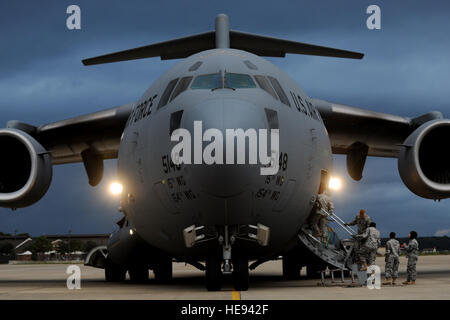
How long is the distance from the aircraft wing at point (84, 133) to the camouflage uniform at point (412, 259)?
642 centimetres

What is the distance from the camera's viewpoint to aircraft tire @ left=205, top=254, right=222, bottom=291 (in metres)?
8.34

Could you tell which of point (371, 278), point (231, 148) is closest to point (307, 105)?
point (231, 148)

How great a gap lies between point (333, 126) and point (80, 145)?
19.5 ft

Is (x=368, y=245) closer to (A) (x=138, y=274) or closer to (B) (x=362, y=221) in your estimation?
(B) (x=362, y=221)

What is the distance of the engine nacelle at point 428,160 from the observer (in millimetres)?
11133

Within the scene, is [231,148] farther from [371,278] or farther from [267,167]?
[371,278]

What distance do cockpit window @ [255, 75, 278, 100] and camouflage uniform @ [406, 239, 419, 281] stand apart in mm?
4522

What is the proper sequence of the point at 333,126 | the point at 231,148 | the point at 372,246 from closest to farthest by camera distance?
the point at 231,148 < the point at 372,246 < the point at 333,126

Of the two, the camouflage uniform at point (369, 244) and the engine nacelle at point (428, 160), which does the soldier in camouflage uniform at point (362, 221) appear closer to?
the camouflage uniform at point (369, 244)

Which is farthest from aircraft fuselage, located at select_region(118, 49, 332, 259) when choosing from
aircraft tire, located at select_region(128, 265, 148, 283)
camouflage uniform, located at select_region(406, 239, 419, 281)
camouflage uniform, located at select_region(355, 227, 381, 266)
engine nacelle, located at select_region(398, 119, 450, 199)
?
aircraft tire, located at select_region(128, 265, 148, 283)

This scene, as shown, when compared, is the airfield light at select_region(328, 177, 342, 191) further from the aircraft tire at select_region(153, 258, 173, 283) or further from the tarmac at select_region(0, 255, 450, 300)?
the aircraft tire at select_region(153, 258, 173, 283)

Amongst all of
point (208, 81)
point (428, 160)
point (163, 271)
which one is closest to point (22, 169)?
point (163, 271)

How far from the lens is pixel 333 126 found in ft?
44.0

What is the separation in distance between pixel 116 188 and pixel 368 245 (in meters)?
4.52
